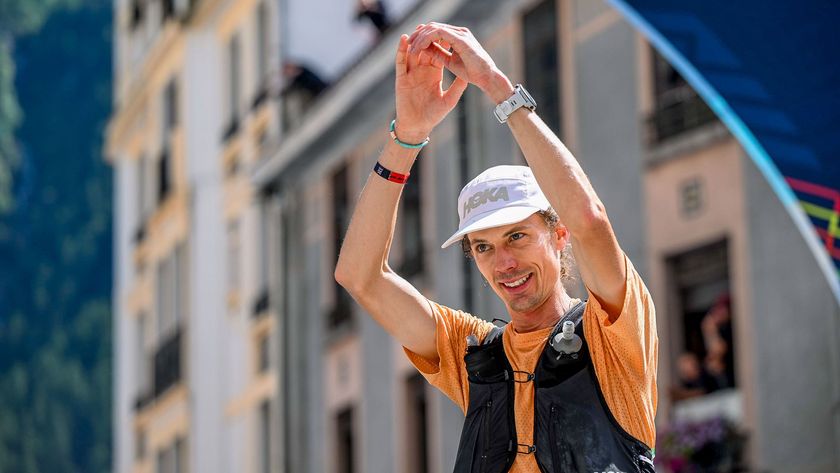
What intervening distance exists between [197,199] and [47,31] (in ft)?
117

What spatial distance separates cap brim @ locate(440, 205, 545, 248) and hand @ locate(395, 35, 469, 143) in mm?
377

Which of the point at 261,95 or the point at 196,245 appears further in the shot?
the point at 196,245

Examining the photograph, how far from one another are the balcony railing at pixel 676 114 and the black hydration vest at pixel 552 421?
13038 mm

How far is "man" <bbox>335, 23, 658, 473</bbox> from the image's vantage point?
195 inches

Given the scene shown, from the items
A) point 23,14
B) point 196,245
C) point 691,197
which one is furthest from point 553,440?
point 23,14

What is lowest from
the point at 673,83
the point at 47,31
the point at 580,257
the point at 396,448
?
the point at 580,257

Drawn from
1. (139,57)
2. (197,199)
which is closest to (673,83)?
(197,199)

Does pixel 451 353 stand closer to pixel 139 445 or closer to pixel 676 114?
pixel 676 114

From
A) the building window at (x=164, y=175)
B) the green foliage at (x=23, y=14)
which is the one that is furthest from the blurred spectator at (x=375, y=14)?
the green foliage at (x=23, y=14)

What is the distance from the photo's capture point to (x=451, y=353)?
5.48m

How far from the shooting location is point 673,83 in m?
18.6

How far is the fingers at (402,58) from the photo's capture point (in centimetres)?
530

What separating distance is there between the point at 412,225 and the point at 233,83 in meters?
11.5

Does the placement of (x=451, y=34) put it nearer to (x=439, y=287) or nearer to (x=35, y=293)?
(x=439, y=287)
